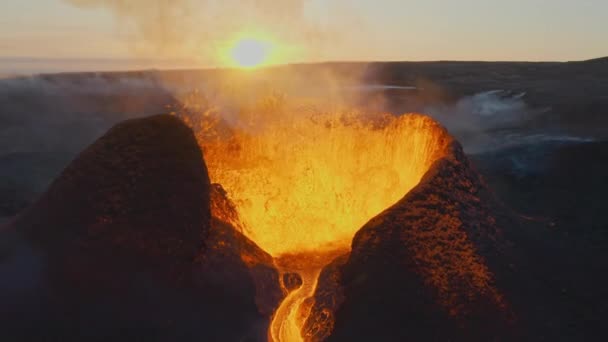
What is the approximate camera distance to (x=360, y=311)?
469cm

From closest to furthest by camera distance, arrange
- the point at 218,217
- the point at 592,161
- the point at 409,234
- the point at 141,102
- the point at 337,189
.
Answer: the point at 409,234 → the point at 218,217 → the point at 337,189 → the point at 592,161 → the point at 141,102

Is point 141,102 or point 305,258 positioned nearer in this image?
point 305,258

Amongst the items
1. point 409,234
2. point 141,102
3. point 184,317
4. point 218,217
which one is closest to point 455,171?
point 409,234

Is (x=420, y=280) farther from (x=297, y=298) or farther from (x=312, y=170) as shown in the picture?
(x=312, y=170)

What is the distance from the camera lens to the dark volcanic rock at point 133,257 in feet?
14.6

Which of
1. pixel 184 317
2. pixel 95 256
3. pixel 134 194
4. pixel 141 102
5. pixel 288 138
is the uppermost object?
pixel 141 102

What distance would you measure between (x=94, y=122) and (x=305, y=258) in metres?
19.5

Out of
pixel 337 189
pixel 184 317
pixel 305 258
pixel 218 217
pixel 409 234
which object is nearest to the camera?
pixel 184 317

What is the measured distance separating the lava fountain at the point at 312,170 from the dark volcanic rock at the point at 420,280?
1.09m

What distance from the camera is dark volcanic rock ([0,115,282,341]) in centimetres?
446

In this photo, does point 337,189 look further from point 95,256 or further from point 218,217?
point 95,256

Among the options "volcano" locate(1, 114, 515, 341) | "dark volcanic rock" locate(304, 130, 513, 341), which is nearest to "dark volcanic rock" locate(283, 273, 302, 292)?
"volcano" locate(1, 114, 515, 341)

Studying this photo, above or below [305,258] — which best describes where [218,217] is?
above

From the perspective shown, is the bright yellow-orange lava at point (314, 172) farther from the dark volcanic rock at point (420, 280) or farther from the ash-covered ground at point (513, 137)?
the ash-covered ground at point (513, 137)
